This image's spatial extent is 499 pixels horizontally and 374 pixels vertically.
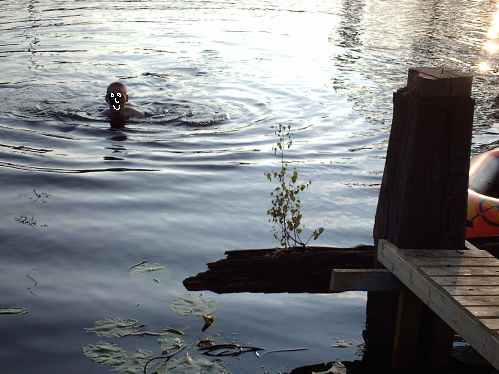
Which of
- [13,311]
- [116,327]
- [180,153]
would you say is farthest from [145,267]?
[180,153]

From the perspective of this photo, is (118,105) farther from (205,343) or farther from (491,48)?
(491,48)

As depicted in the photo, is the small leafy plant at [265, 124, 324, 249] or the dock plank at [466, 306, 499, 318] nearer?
the dock plank at [466, 306, 499, 318]

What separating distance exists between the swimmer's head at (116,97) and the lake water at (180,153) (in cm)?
42

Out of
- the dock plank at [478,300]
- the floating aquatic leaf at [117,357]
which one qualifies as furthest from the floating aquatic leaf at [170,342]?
the dock plank at [478,300]

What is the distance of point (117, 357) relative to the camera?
5.97 metres

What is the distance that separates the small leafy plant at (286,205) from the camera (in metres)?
7.53

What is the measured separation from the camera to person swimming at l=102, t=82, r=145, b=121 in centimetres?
1364

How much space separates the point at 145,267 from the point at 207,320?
1324mm

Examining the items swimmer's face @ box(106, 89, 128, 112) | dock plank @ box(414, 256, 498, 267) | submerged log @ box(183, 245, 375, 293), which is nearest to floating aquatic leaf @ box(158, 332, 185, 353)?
submerged log @ box(183, 245, 375, 293)

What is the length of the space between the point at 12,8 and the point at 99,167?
16232 mm

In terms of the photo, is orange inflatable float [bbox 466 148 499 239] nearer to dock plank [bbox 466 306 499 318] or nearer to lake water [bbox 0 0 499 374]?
lake water [bbox 0 0 499 374]

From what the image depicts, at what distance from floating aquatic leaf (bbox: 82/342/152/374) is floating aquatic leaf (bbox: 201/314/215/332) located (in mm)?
636

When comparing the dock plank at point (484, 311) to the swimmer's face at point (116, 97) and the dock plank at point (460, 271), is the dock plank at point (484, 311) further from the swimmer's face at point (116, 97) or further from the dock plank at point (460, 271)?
the swimmer's face at point (116, 97)

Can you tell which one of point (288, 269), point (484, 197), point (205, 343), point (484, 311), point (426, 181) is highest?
point (426, 181)
